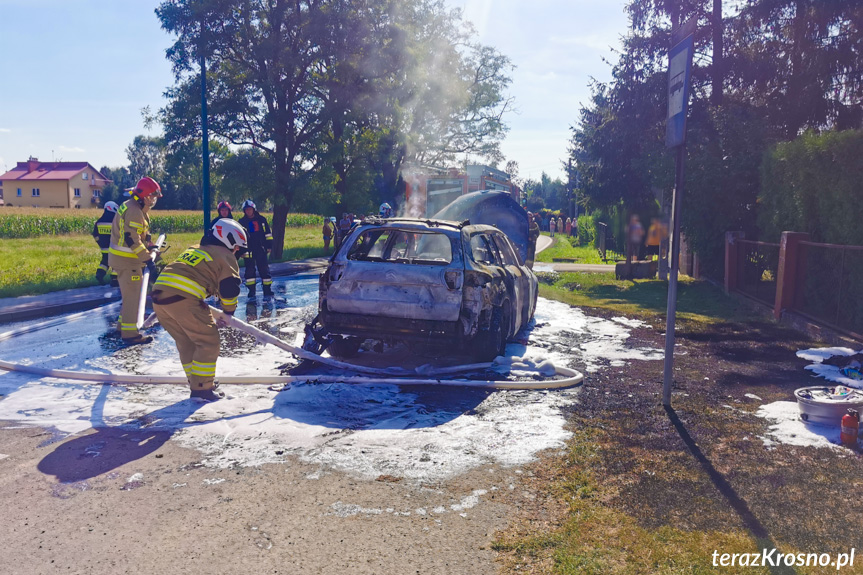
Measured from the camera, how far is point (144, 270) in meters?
9.09

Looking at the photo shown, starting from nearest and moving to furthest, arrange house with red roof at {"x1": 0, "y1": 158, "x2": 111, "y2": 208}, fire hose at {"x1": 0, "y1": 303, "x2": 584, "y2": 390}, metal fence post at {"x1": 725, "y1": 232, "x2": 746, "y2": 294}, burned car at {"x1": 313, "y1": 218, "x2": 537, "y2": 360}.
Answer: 1. fire hose at {"x1": 0, "y1": 303, "x2": 584, "y2": 390}
2. burned car at {"x1": 313, "y1": 218, "x2": 537, "y2": 360}
3. metal fence post at {"x1": 725, "y1": 232, "x2": 746, "y2": 294}
4. house with red roof at {"x1": 0, "y1": 158, "x2": 111, "y2": 208}

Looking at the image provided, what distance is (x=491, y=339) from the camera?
7434mm

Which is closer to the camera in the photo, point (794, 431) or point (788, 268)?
point (794, 431)

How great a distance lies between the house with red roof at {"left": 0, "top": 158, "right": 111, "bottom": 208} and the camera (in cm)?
9369

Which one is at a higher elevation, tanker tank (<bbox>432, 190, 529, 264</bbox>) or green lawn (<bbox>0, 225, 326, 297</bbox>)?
tanker tank (<bbox>432, 190, 529, 264</bbox>)

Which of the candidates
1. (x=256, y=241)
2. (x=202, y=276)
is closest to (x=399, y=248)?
(x=202, y=276)

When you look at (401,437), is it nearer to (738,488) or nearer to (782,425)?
(738,488)

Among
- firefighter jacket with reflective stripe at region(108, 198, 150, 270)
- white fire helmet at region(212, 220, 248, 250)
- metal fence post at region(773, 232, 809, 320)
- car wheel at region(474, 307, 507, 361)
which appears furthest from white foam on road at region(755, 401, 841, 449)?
firefighter jacket with reflective stripe at region(108, 198, 150, 270)

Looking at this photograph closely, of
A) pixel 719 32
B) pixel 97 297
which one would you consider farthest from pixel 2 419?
pixel 719 32

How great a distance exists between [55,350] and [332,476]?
5609 millimetres

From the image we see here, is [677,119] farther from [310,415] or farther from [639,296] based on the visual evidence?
[639,296]

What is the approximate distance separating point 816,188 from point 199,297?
9.83 m

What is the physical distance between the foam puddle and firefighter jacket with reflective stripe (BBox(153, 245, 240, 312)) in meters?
0.97

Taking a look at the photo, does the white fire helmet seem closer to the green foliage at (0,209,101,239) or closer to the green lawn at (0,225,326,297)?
the green lawn at (0,225,326,297)
